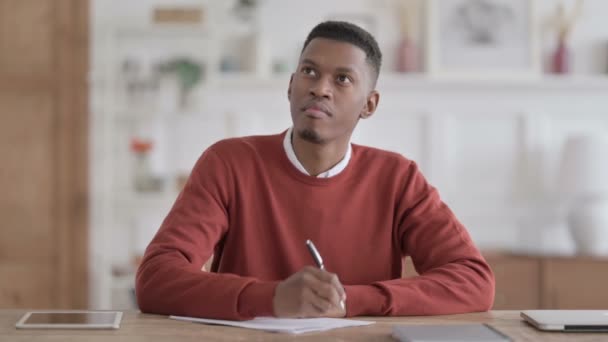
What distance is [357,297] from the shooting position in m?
1.64

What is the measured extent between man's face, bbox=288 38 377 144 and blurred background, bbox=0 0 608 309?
2365mm

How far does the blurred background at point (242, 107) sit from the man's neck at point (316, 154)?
92.0 inches

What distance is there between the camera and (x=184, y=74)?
436cm

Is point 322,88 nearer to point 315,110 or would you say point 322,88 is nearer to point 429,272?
point 315,110

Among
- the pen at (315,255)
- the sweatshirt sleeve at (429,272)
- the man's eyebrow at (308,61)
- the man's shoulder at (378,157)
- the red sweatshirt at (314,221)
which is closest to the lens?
the pen at (315,255)

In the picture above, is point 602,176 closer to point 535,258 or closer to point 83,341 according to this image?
point 535,258

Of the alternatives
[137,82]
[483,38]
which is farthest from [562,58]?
[137,82]

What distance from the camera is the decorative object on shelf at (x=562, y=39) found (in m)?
4.41

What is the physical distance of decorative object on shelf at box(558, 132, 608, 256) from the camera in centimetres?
412

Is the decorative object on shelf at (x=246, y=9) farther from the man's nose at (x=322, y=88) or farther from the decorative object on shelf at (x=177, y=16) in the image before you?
the man's nose at (x=322, y=88)

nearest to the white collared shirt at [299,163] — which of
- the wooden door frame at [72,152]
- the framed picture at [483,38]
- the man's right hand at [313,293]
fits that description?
the man's right hand at [313,293]

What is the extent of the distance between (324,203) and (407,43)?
2.52 meters

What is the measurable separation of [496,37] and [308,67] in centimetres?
265

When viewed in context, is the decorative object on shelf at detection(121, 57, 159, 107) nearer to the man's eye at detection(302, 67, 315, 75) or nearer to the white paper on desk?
the man's eye at detection(302, 67, 315, 75)
